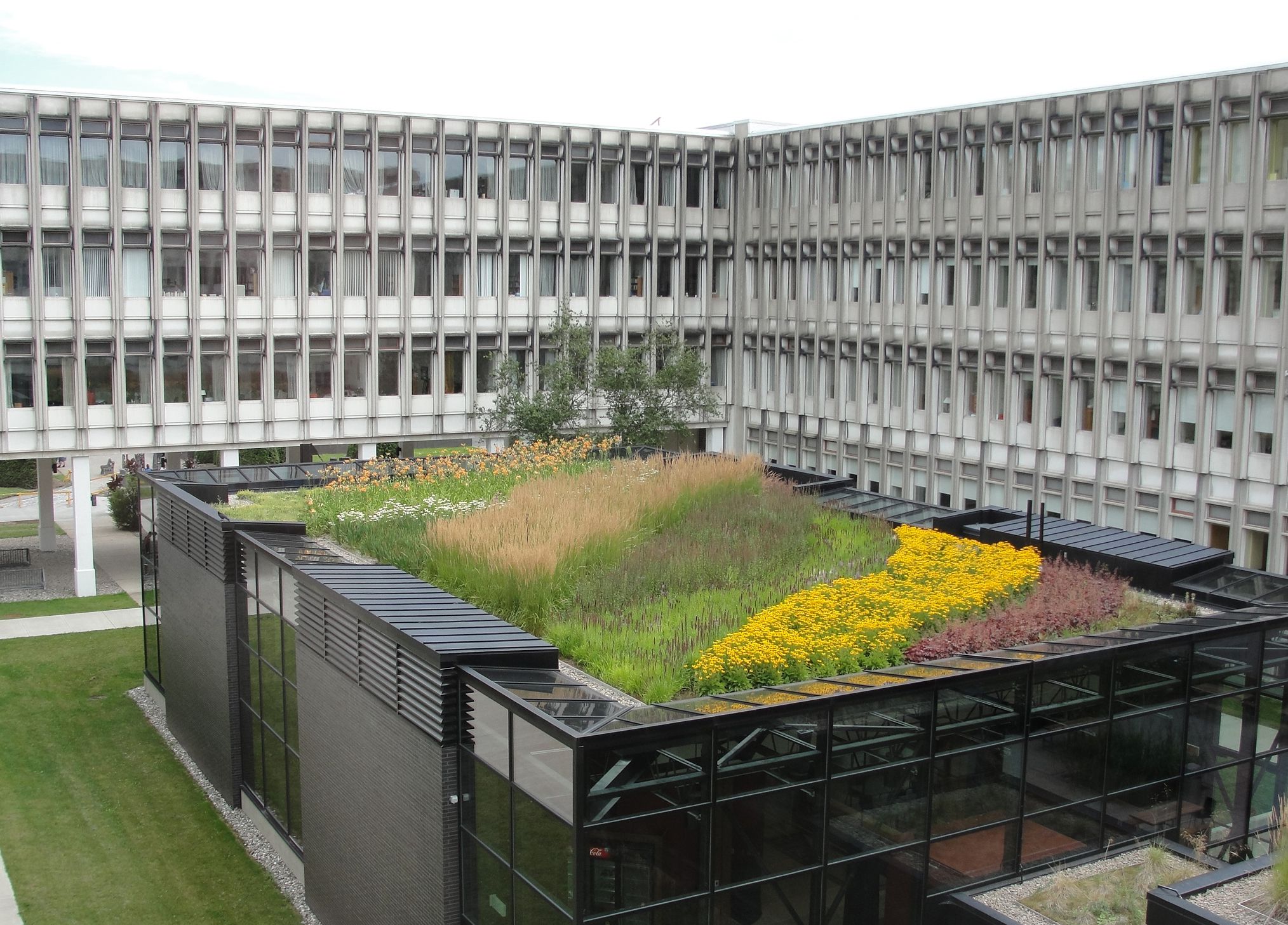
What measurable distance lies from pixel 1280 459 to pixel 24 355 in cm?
3138

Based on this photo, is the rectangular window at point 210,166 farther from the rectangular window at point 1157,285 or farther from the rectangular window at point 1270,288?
the rectangular window at point 1270,288

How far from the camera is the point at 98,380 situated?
3794 centimetres

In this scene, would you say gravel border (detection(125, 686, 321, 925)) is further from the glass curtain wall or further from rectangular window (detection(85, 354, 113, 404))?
rectangular window (detection(85, 354, 113, 404))

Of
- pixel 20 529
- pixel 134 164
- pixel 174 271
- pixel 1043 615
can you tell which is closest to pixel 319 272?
pixel 174 271

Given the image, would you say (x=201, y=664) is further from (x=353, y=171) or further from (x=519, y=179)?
(x=519, y=179)

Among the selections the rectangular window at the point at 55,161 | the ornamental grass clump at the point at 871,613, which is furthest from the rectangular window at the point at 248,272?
the ornamental grass clump at the point at 871,613

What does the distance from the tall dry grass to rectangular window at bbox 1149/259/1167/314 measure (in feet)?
42.3

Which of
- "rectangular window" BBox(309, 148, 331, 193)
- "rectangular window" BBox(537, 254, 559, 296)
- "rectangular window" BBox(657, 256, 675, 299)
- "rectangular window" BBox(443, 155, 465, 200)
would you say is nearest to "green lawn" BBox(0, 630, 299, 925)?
"rectangular window" BBox(309, 148, 331, 193)

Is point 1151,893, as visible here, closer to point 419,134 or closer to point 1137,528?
point 1137,528

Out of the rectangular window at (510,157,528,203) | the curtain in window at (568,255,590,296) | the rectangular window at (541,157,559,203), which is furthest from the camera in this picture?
the curtain in window at (568,255,590,296)

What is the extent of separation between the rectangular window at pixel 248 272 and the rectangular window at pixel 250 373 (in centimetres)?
165

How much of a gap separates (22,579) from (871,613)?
30594 mm

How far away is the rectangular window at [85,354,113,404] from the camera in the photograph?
3778cm

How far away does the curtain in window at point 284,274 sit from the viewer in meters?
40.1
